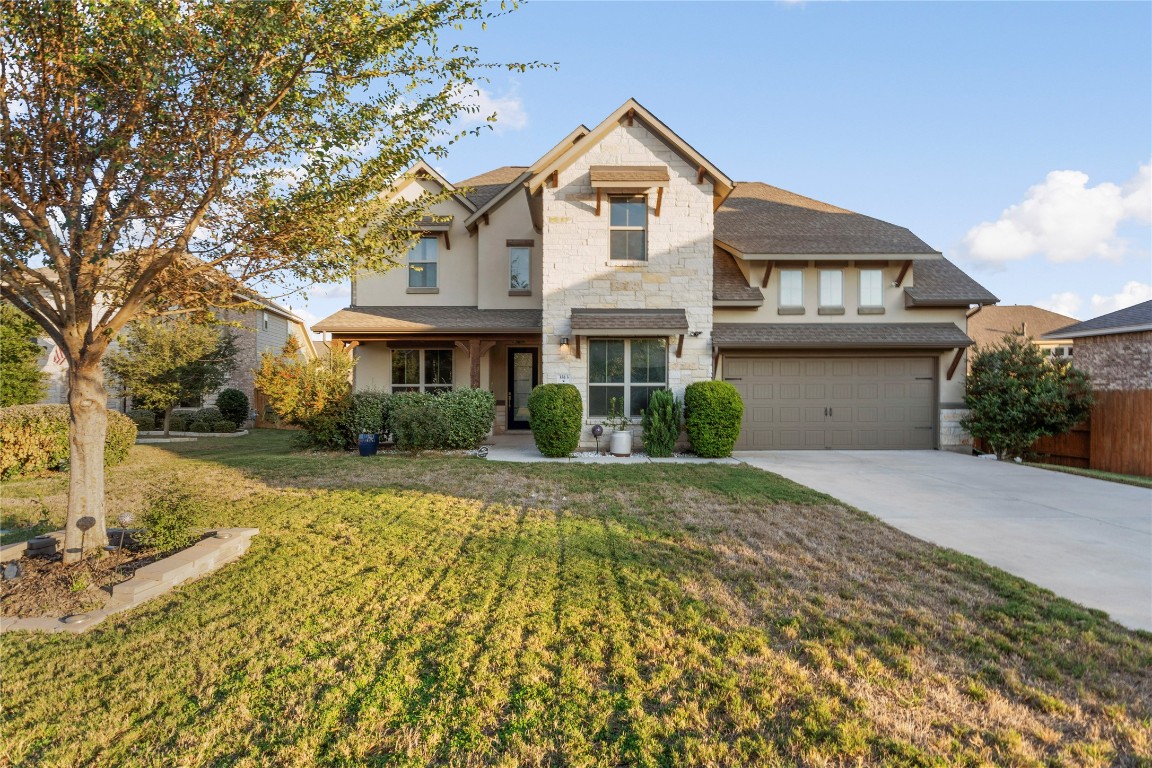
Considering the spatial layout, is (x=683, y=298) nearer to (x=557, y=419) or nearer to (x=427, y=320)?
(x=557, y=419)

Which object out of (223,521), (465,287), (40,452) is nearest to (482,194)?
(465,287)

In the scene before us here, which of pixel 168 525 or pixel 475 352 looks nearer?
pixel 168 525

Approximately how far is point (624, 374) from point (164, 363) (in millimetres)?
13382

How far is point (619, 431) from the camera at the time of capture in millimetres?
13047

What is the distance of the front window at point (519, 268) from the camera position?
1656cm

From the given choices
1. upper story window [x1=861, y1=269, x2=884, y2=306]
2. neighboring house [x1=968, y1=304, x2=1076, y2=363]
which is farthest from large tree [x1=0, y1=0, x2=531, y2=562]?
neighboring house [x1=968, y1=304, x2=1076, y2=363]

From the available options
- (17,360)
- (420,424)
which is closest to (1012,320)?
(420,424)

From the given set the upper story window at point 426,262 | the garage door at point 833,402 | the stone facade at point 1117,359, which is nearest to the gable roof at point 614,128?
the garage door at point 833,402

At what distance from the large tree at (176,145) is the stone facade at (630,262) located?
7.81 m

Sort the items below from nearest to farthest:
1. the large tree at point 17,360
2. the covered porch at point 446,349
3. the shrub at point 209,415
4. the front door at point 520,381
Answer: the covered porch at point 446,349
the large tree at point 17,360
the front door at point 520,381
the shrub at point 209,415

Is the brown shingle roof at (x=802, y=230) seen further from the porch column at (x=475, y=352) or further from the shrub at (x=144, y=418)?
the shrub at (x=144, y=418)

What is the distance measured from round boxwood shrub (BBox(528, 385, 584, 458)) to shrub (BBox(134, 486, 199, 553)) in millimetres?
7591

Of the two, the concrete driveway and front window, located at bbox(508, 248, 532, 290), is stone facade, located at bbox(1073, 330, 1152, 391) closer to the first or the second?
the concrete driveway

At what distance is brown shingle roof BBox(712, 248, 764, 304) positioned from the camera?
1426 centimetres
